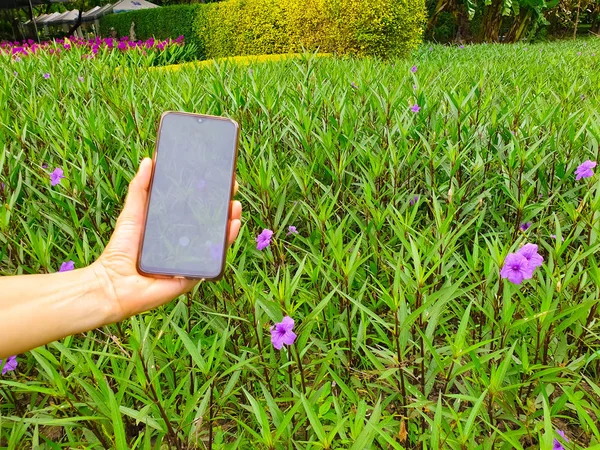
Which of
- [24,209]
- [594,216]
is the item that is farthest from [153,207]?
[594,216]

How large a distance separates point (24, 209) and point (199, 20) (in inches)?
461

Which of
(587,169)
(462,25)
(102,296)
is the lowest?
(462,25)

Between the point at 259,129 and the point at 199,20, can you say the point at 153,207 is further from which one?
the point at 199,20

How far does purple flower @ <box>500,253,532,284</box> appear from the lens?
41.5 inches

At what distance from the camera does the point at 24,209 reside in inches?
73.2

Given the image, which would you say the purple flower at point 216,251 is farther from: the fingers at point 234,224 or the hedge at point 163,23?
the hedge at point 163,23

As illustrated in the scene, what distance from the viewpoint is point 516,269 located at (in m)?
1.07

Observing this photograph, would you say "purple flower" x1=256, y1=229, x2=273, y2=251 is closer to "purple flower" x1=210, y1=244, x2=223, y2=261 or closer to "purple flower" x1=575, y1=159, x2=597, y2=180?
"purple flower" x1=210, y1=244, x2=223, y2=261

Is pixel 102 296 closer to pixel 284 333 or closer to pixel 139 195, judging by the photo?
pixel 139 195

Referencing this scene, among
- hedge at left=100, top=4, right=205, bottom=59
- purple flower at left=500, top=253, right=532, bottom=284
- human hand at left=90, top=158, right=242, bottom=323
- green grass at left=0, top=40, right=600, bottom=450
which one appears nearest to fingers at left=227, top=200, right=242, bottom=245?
human hand at left=90, top=158, right=242, bottom=323

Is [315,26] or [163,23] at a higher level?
[315,26]

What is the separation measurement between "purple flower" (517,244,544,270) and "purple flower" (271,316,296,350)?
54 cm

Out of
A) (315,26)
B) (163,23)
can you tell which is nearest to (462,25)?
(163,23)

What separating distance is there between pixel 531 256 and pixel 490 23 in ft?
56.5
